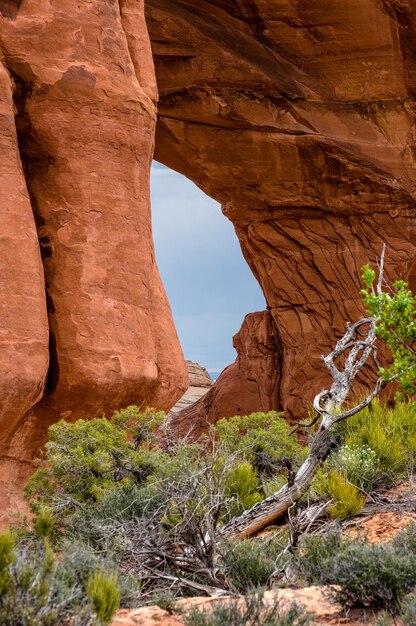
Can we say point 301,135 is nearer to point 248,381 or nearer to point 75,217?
point 248,381

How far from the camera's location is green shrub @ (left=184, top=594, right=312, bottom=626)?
17.9 feet

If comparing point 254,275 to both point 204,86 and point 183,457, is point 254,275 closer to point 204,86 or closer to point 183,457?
point 204,86

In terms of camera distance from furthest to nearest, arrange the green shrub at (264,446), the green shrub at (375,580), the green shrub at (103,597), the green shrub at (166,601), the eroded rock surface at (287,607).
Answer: the green shrub at (264,446) → the green shrub at (375,580) → the green shrub at (166,601) → the eroded rock surface at (287,607) → the green shrub at (103,597)

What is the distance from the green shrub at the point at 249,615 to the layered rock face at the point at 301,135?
577 inches

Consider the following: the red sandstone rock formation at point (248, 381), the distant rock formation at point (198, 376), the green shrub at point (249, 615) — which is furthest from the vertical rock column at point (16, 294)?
the distant rock formation at point (198, 376)

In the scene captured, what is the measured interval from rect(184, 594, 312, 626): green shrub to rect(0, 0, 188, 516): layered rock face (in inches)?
163

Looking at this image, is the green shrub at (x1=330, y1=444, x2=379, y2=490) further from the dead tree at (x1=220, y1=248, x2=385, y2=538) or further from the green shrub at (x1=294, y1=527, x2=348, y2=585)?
the green shrub at (x1=294, y1=527, x2=348, y2=585)

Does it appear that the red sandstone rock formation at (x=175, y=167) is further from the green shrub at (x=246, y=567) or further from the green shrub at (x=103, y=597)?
the green shrub at (x=103, y=597)

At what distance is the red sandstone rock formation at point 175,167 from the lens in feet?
32.4

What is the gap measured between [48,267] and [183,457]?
2656mm

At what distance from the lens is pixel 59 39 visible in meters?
10.4

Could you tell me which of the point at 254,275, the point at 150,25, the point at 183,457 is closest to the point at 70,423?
the point at 183,457

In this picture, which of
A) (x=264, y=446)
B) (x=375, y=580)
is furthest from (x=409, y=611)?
(x=264, y=446)

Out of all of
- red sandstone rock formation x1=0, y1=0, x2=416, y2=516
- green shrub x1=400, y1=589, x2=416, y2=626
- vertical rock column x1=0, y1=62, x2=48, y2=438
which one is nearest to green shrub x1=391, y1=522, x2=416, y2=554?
green shrub x1=400, y1=589, x2=416, y2=626
